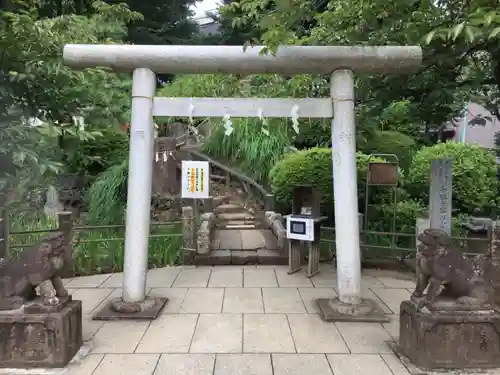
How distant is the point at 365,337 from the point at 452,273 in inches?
48.3

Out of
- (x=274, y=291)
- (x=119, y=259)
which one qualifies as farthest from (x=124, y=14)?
(x=274, y=291)

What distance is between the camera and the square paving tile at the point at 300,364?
11.8 feet

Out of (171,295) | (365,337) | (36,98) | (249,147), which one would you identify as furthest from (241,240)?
(36,98)

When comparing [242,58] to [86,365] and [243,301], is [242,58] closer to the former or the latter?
[243,301]

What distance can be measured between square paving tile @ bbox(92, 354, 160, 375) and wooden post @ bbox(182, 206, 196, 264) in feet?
11.9

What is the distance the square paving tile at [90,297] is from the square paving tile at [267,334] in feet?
6.86

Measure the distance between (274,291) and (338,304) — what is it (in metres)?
1.20

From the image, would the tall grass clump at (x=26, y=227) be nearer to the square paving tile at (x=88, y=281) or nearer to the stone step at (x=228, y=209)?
the square paving tile at (x=88, y=281)

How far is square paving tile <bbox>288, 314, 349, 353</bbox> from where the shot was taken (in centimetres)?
406

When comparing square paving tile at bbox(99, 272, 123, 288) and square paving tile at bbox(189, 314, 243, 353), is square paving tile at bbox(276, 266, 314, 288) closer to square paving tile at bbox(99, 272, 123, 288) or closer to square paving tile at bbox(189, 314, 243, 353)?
square paving tile at bbox(189, 314, 243, 353)

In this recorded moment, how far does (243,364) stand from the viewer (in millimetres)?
3725

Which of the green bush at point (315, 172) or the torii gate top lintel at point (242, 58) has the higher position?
the torii gate top lintel at point (242, 58)

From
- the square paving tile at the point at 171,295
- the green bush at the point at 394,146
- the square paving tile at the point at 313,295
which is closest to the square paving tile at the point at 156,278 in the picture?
the square paving tile at the point at 171,295

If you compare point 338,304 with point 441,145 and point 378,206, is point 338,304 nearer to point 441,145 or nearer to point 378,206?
point 378,206
